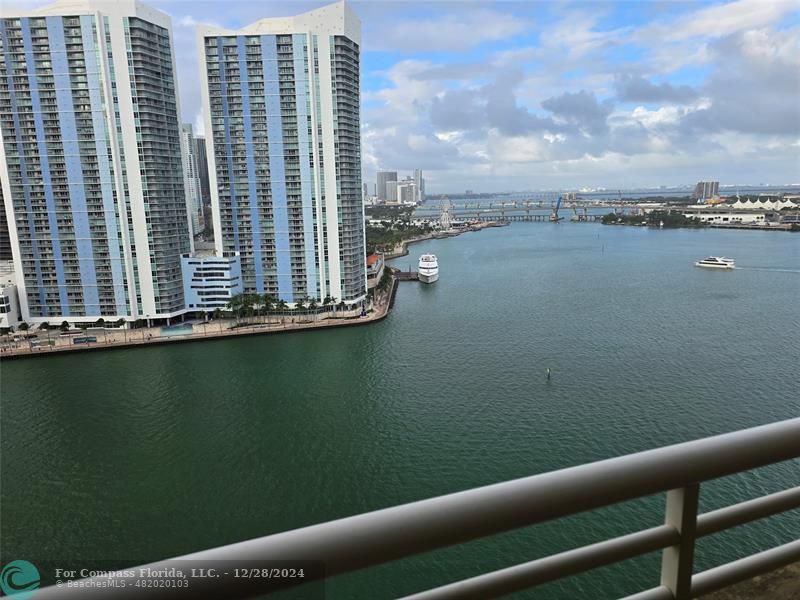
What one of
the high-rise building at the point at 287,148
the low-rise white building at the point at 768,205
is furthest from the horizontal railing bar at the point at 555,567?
the low-rise white building at the point at 768,205

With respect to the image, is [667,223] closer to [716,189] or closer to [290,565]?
[716,189]

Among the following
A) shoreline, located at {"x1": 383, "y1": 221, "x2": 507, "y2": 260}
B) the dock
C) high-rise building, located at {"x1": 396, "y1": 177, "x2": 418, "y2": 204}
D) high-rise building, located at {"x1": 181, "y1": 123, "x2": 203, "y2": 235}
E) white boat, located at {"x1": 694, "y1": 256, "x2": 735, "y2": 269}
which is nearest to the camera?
white boat, located at {"x1": 694, "y1": 256, "x2": 735, "y2": 269}

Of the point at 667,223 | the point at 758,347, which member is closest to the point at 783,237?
the point at 667,223

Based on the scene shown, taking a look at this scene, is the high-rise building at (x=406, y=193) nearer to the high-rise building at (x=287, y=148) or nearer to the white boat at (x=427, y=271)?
the white boat at (x=427, y=271)

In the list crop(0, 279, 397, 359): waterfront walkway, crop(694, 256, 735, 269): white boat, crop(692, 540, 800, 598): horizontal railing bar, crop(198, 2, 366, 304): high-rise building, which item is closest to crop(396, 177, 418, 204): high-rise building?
crop(694, 256, 735, 269): white boat

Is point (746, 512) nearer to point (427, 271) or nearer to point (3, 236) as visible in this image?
point (427, 271)

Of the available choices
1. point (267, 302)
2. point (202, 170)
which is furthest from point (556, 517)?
point (202, 170)

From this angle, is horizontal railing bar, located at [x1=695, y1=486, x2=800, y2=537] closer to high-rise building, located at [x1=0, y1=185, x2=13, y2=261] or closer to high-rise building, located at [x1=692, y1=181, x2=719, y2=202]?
high-rise building, located at [x1=0, y1=185, x2=13, y2=261]
